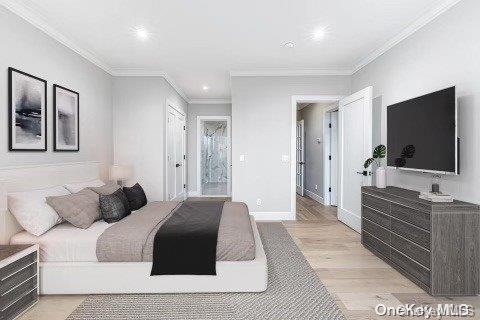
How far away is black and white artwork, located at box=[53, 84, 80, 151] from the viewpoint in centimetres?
335

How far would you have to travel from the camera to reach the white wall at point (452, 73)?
2.41m

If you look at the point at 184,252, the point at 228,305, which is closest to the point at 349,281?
the point at 228,305

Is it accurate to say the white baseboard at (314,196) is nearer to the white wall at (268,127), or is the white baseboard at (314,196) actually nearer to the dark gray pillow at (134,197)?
the white wall at (268,127)

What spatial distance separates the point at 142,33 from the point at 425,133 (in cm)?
340

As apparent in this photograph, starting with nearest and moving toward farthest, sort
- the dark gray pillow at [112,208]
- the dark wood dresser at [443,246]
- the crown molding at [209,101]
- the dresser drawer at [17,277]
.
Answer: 1. the dresser drawer at [17,277]
2. the dark wood dresser at [443,246]
3. the dark gray pillow at [112,208]
4. the crown molding at [209,101]

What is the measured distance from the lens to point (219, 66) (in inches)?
187

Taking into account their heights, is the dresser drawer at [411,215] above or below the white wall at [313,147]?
below

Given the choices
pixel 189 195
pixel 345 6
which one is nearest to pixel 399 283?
pixel 345 6

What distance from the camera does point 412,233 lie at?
8.52 ft

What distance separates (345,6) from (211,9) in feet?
4.49

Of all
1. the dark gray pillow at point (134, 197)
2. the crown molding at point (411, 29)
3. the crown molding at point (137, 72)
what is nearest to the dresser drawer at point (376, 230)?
the crown molding at point (411, 29)

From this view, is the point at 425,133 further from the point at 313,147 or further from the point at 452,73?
the point at 313,147

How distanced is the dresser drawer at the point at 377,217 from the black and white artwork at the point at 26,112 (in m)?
3.85

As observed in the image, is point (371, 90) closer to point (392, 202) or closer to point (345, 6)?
point (345, 6)
